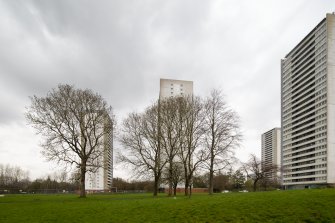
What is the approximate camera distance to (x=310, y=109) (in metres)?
152

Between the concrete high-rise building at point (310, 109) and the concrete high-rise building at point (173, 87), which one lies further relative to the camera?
the concrete high-rise building at point (173, 87)

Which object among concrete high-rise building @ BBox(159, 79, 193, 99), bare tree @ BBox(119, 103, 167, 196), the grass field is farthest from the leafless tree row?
concrete high-rise building @ BBox(159, 79, 193, 99)

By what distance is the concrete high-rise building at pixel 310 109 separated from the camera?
135625mm

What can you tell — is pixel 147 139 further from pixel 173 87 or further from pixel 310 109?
pixel 310 109

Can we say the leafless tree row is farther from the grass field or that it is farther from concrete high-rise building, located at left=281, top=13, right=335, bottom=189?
concrete high-rise building, located at left=281, top=13, right=335, bottom=189

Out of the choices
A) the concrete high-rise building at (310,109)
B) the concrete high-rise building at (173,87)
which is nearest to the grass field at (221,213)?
the concrete high-rise building at (173,87)

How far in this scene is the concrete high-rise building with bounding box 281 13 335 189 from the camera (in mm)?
135625

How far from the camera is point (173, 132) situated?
48.7 meters

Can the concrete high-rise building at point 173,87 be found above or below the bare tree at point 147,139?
above

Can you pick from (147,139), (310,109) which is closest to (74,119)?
(147,139)

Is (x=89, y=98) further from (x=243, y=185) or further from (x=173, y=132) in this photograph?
(x=243, y=185)

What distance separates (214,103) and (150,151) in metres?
12.6

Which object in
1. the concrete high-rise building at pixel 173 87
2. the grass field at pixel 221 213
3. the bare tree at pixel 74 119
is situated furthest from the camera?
the concrete high-rise building at pixel 173 87

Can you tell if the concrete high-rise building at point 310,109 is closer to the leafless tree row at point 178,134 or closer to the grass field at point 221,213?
the leafless tree row at point 178,134
